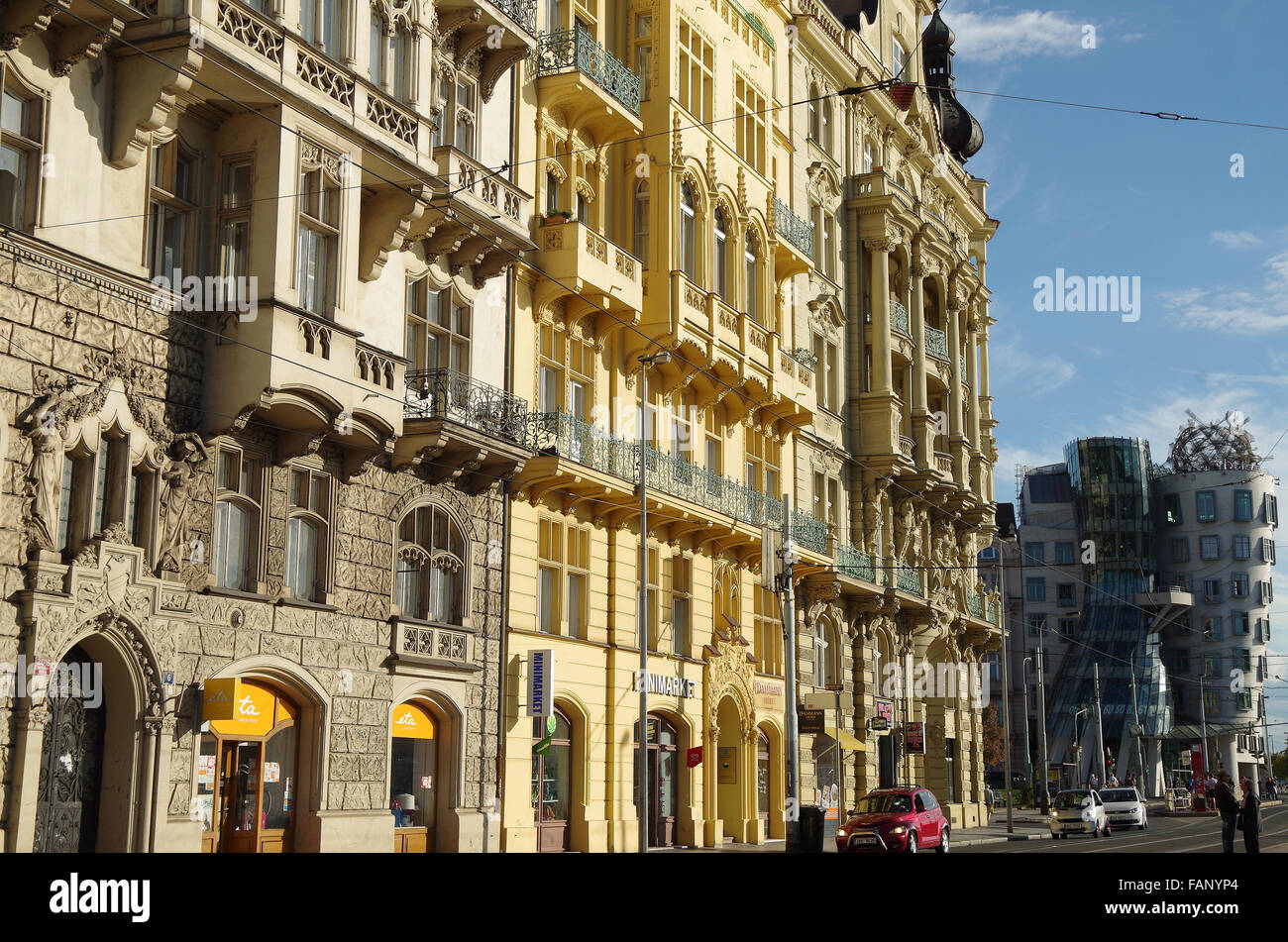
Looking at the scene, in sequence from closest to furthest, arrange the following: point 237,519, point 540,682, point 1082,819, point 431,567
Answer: point 237,519
point 431,567
point 540,682
point 1082,819

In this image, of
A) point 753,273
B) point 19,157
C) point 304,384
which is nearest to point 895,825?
point 304,384

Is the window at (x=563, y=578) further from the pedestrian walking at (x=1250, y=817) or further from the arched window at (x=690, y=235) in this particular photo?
the pedestrian walking at (x=1250, y=817)

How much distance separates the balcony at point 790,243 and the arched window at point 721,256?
9.69 feet

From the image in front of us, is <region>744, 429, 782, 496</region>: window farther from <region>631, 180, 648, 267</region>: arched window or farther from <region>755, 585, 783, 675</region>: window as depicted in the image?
<region>631, 180, 648, 267</region>: arched window

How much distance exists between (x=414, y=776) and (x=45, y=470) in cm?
1033

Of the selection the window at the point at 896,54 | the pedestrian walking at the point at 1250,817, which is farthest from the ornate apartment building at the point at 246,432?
the window at the point at 896,54

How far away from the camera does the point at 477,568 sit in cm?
2873

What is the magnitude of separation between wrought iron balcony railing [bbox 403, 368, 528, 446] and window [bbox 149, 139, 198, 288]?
4.83 meters

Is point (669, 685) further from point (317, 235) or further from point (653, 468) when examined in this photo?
point (317, 235)

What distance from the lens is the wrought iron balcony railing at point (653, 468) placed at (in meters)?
31.2

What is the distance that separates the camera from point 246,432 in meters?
22.6

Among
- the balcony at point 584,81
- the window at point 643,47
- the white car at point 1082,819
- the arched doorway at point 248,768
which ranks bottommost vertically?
the white car at point 1082,819

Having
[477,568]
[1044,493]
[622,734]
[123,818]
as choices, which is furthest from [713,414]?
[1044,493]
